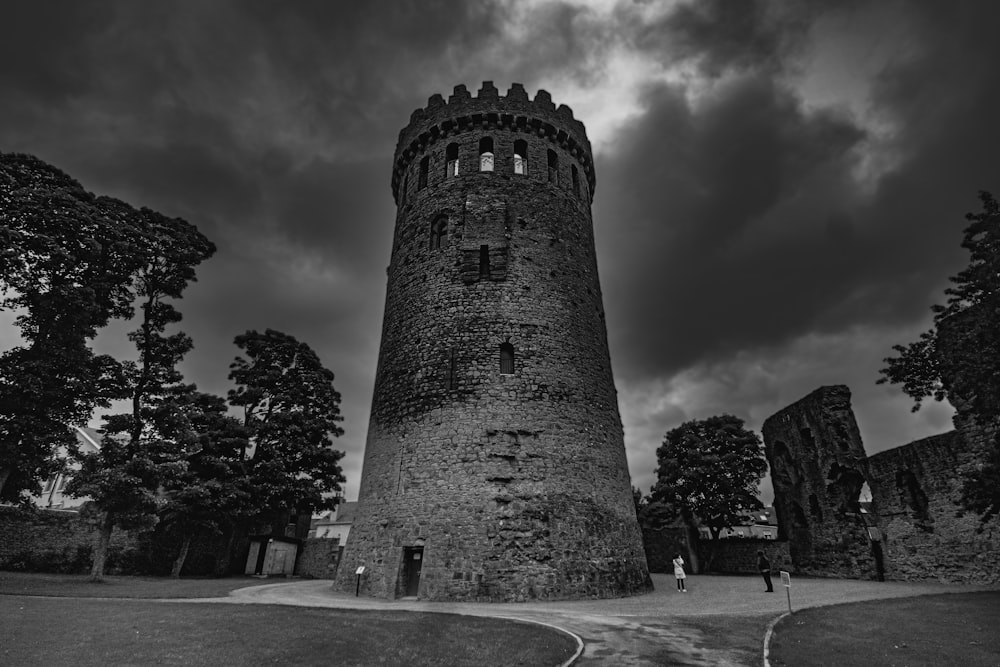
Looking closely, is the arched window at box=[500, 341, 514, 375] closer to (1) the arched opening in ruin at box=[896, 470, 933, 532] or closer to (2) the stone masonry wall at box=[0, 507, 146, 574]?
(1) the arched opening in ruin at box=[896, 470, 933, 532]

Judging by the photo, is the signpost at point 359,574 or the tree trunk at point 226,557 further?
the tree trunk at point 226,557

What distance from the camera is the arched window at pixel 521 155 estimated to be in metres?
22.5

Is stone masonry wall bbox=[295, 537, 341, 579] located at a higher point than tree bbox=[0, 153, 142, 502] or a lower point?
lower

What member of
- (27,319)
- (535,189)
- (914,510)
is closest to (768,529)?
(914,510)

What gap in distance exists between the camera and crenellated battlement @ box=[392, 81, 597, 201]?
22.4m

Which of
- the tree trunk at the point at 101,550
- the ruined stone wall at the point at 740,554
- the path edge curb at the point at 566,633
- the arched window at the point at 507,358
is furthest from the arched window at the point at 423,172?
the ruined stone wall at the point at 740,554

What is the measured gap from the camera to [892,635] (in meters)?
8.98

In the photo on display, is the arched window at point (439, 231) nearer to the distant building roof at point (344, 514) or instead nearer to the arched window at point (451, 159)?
the arched window at point (451, 159)

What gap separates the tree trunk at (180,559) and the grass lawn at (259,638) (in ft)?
42.6

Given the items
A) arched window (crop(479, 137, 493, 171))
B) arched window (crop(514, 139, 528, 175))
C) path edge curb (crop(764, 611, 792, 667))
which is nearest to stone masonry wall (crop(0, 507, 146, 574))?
arched window (crop(479, 137, 493, 171))

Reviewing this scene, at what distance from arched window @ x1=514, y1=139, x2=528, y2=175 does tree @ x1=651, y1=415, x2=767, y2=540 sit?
22946 mm

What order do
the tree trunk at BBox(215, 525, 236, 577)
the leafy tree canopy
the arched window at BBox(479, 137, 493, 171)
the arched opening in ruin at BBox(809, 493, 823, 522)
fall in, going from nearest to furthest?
the leafy tree canopy → the arched window at BBox(479, 137, 493, 171) → the arched opening in ruin at BBox(809, 493, 823, 522) → the tree trunk at BBox(215, 525, 236, 577)

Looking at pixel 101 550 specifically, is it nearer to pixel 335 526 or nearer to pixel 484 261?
pixel 484 261

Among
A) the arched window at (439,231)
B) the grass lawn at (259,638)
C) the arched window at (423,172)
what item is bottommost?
the grass lawn at (259,638)
